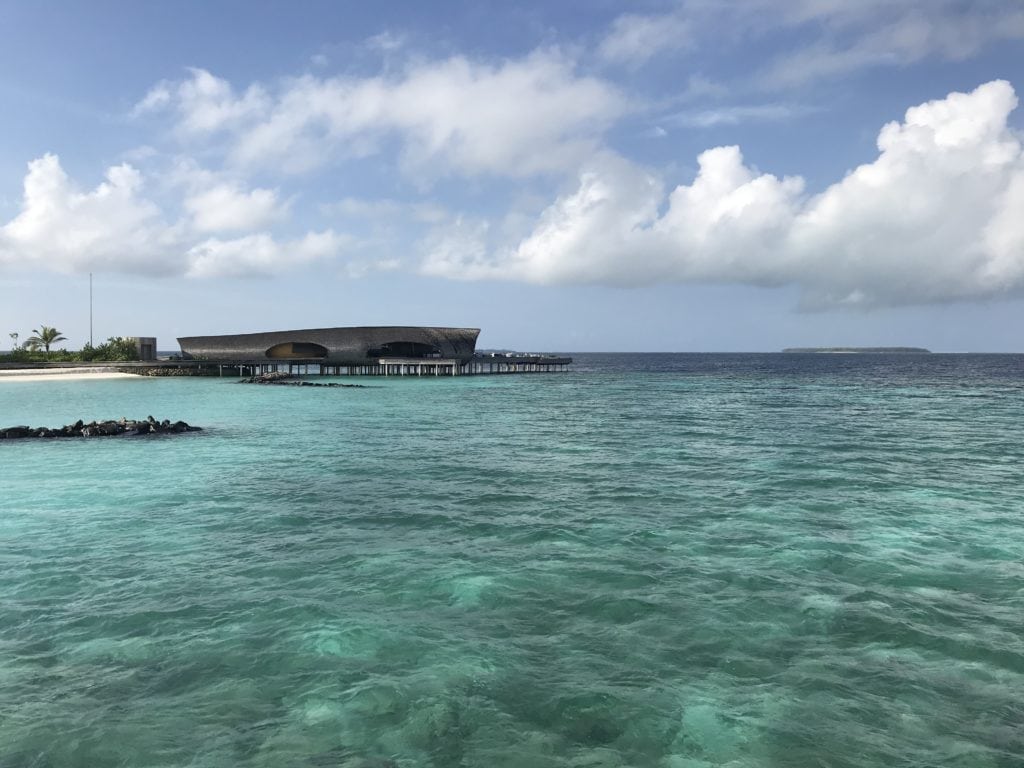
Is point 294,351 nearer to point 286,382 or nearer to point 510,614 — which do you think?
point 286,382

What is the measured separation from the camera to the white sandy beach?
67.2 m

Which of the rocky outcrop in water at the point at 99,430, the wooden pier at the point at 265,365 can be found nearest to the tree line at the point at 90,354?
the wooden pier at the point at 265,365

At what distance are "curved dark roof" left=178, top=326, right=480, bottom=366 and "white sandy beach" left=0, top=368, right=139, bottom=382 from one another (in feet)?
34.3

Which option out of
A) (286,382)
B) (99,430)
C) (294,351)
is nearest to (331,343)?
(294,351)

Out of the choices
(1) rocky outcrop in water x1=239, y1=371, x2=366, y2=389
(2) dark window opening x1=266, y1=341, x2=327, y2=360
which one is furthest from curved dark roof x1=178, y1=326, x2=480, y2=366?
(1) rocky outcrop in water x1=239, y1=371, x2=366, y2=389

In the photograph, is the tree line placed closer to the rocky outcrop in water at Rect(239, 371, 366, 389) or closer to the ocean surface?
the rocky outcrop in water at Rect(239, 371, 366, 389)

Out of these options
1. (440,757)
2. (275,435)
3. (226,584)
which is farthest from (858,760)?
(275,435)

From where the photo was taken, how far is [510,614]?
28.5ft

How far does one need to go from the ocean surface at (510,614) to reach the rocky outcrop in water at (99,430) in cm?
658

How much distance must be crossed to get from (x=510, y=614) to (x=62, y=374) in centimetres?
8059

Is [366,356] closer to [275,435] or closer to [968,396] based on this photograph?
[275,435]

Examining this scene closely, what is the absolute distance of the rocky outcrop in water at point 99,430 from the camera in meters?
26.1

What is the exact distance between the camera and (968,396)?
52688 millimetres

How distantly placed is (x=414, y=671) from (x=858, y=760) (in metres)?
4.27
